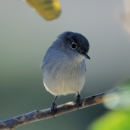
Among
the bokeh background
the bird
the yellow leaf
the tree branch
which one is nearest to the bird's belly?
the bird

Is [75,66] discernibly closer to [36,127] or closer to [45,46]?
[36,127]

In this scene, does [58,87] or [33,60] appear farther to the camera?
[33,60]

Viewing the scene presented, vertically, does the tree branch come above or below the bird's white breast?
below

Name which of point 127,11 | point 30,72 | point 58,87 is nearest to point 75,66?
point 58,87

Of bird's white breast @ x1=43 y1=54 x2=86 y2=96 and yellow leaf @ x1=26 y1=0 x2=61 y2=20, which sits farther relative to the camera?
bird's white breast @ x1=43 y1=54 x2=86 y2=96

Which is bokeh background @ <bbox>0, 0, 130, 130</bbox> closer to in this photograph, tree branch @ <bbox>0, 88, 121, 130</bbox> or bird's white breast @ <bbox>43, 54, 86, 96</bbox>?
bird's white breast @ <bbox>43, 54, 86, 96</bbox>

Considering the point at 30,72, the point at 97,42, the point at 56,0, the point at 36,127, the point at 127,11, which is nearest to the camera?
the point at 127,11
